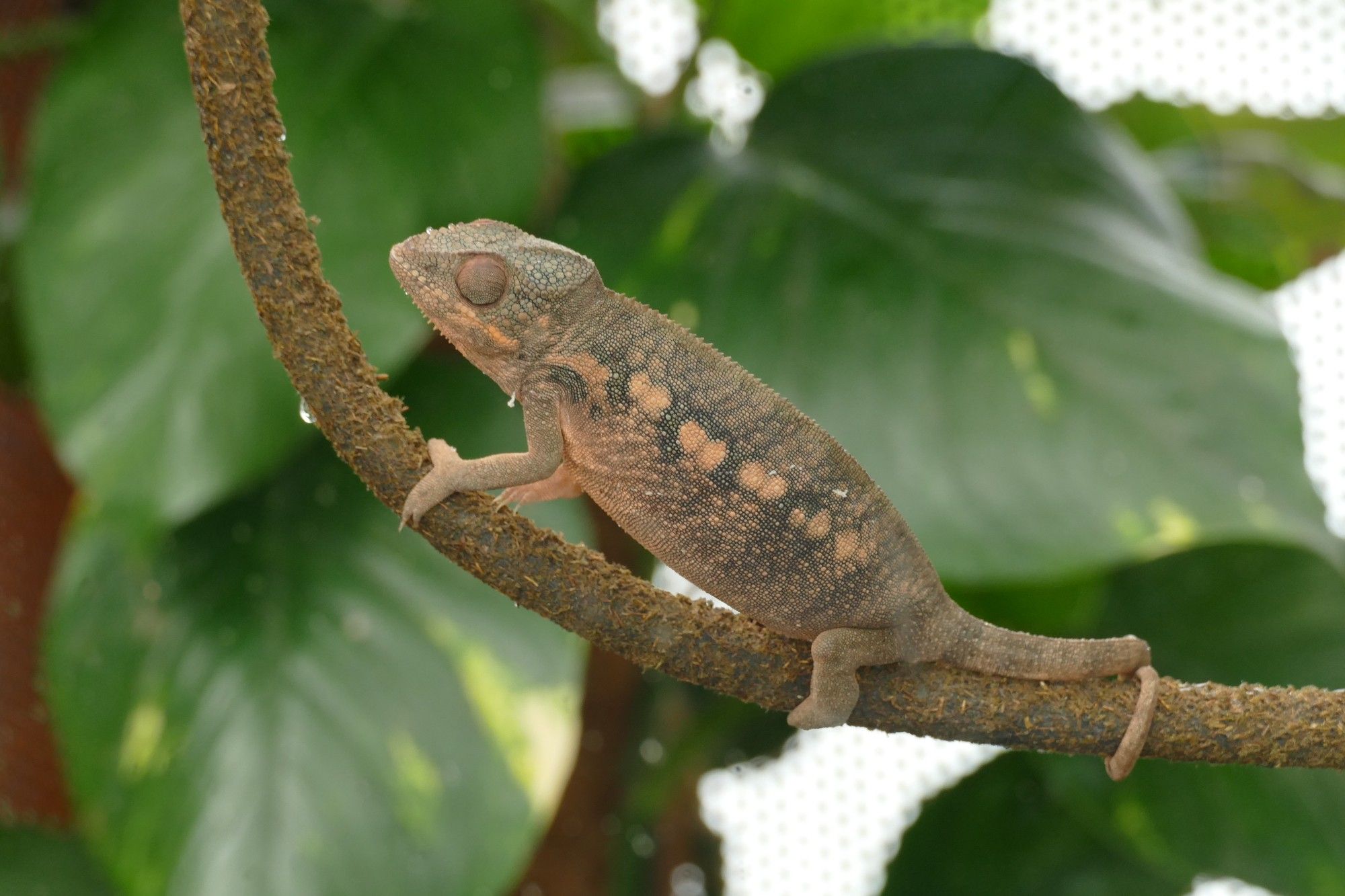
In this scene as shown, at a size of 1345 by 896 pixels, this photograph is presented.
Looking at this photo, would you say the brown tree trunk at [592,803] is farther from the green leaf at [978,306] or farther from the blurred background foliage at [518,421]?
the green leaf at [978,306]

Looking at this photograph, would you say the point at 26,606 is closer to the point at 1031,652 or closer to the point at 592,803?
the point at 592,803

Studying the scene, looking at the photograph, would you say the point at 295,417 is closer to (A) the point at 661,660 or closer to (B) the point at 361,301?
(B) the point at 361,301

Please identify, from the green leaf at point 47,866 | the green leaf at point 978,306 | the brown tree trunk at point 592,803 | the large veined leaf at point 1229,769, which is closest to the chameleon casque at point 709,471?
the green leaf at point 978,306

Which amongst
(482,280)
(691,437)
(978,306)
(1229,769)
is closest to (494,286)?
(482,280)

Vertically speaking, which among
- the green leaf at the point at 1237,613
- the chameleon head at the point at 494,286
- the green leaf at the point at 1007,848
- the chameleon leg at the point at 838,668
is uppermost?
the chameleon head at the point at 494,286

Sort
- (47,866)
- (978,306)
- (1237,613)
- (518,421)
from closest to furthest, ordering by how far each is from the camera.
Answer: (518,421) < (978,306) < (1237,613) < (47,866)

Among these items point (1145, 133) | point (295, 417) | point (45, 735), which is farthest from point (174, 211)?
point (1145, 133)
